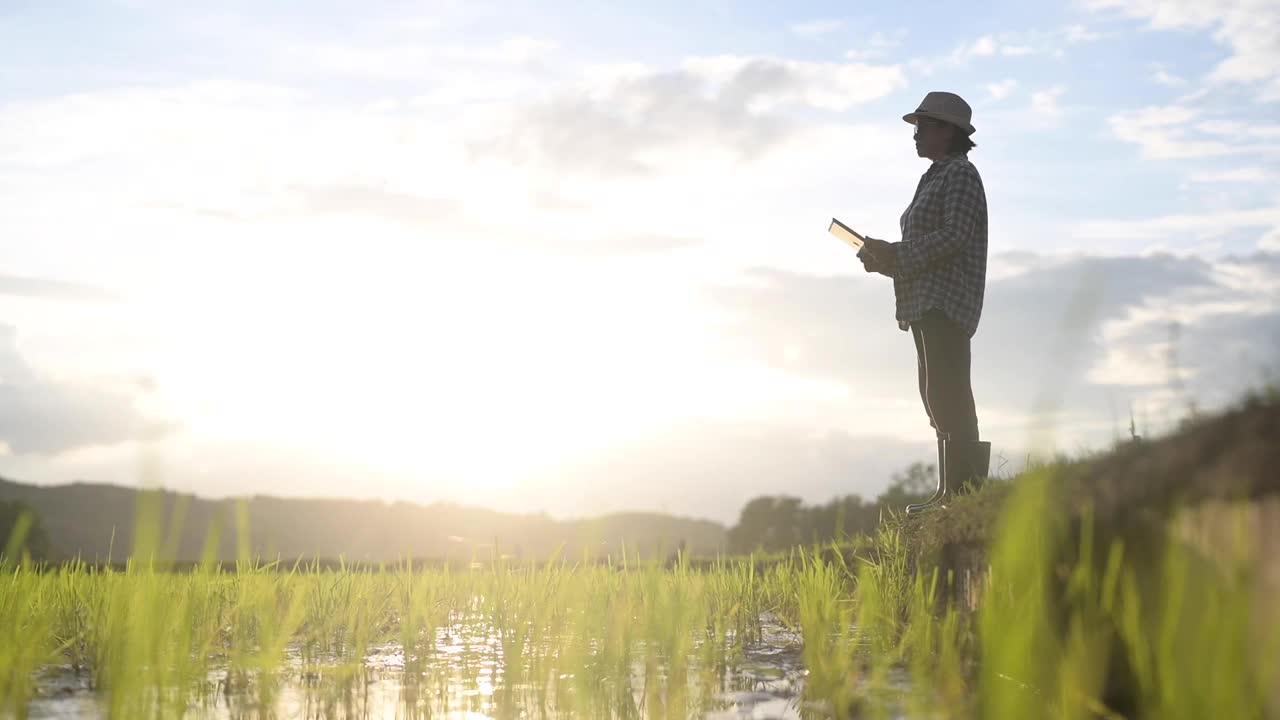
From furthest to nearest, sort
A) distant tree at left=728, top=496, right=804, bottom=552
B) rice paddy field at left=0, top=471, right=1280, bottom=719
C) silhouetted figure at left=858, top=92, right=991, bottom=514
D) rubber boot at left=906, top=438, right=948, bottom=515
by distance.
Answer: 1. distant tree at left=728, top=496, right=804, bottom=552
2. silhouetted figure at left=858, top=92, right=991, bottom=514
3. rubber boot at left=906, top=438, right=948, bottom=515
4. rice paddy field at left=0, top=471, right=1280, bottom=719

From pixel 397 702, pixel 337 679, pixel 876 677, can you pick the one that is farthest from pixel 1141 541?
pixel 337 679

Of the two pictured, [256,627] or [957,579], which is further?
[256,627]

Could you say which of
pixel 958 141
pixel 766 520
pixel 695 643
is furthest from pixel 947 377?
pixel 766 520

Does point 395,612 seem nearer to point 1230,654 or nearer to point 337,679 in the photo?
point 337,679

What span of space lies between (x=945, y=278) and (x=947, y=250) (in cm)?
16

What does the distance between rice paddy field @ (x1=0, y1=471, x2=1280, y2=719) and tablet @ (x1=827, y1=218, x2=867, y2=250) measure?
1.56 meters

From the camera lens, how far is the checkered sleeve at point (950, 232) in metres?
5.06

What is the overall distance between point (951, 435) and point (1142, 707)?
2799 millimetres

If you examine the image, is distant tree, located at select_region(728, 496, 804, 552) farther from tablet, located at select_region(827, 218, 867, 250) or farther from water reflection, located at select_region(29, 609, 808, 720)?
water reflection, located at select_region(29, 609, 808, 720)

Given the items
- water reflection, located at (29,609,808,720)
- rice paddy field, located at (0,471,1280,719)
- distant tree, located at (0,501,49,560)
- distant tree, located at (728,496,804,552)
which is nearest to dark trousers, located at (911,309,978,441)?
rice paddy field, located at (0,471,1280,719)

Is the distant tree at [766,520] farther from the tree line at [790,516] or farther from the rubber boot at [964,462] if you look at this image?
Result: the rubber boot at [964,462]

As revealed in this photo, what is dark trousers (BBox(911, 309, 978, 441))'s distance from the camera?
199 inches

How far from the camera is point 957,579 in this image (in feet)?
11.3

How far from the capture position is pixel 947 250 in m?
5.06
